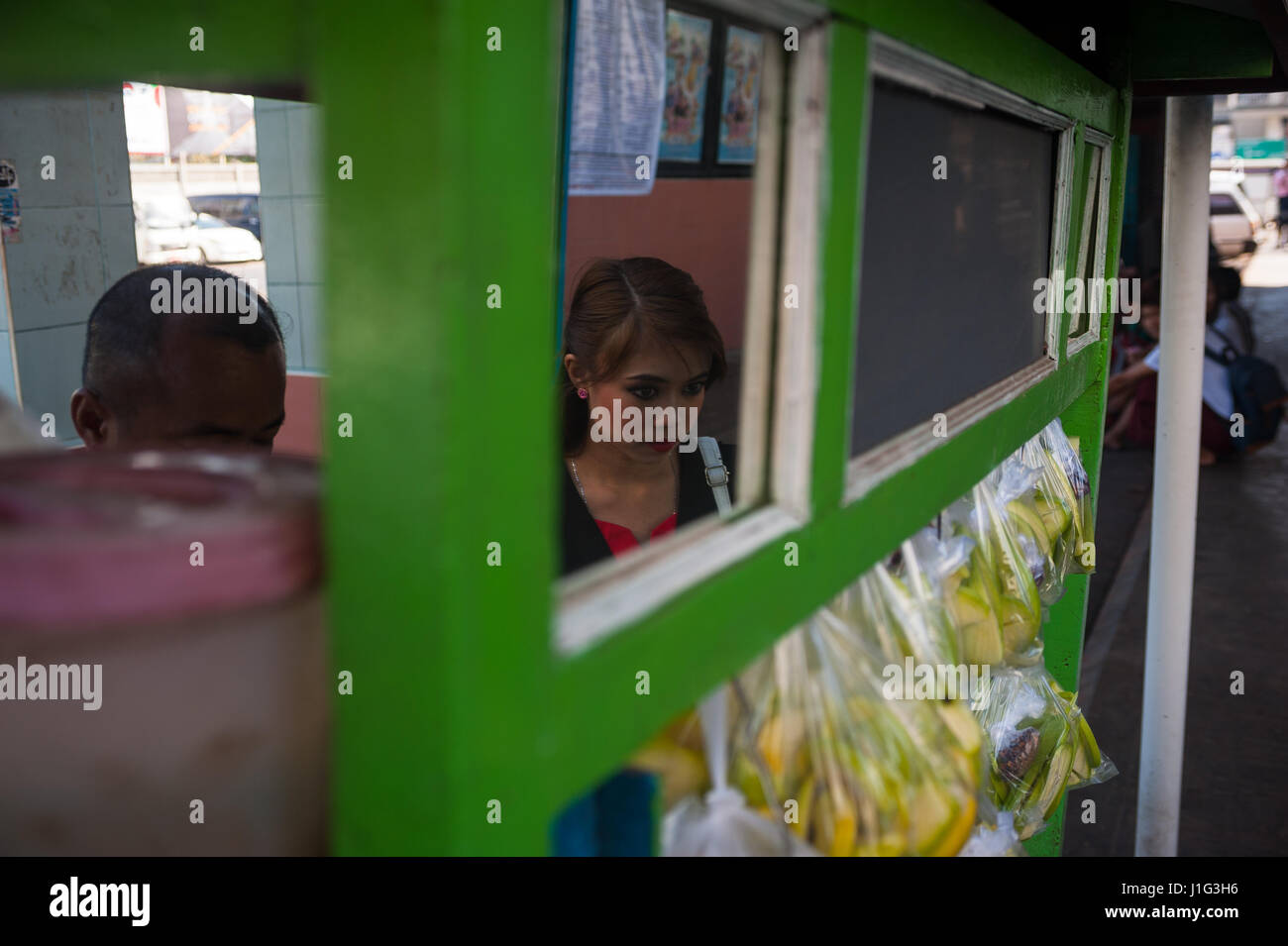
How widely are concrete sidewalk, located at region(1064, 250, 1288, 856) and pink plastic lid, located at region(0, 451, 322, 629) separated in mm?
3428

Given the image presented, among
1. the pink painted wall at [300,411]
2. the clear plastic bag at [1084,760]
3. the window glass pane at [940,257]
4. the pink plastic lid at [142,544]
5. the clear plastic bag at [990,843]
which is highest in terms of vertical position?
the window glass pane at [940,257]

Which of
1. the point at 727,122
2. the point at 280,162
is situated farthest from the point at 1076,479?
the point at 280,162

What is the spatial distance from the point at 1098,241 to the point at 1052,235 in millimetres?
497

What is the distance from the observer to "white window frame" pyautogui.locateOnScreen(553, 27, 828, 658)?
3.08ft

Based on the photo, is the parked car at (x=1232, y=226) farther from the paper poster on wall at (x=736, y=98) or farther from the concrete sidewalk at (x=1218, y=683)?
the paper poster on wall at (x=736, y=98)

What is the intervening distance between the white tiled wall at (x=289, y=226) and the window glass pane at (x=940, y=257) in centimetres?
355

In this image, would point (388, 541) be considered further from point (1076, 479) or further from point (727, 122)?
point (727, 122)

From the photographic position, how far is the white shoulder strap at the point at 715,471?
2.43 metres

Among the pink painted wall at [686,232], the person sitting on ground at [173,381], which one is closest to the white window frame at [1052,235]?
the person sitting on ground at [173,381]

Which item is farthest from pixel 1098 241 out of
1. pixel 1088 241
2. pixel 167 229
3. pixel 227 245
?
pixel 167 229

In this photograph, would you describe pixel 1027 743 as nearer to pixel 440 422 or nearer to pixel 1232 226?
pixel 440 422

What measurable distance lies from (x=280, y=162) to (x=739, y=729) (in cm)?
440

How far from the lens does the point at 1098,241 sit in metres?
2.49

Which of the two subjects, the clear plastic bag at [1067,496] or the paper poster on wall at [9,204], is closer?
the clear plastic bag at [1067,496]
